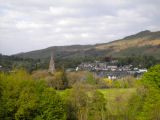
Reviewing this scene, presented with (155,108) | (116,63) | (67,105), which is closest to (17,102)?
(67,105)

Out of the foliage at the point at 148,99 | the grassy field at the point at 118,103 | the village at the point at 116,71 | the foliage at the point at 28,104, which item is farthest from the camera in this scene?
the village at the point at 116,71

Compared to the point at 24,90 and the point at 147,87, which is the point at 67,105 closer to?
the point at 24,90

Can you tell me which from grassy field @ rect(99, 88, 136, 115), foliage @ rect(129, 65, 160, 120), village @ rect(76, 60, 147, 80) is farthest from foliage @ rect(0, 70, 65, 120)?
village @ rect(76, 60, 147, 80)

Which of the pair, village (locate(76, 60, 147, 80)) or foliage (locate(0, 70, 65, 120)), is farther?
village (locate(76, 60, 147, 80))

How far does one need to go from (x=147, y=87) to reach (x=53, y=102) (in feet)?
41.7

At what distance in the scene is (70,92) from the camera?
2470 cm

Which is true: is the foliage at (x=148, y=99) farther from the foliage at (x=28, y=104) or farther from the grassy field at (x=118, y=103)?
the foliage at (x=28, y=104)

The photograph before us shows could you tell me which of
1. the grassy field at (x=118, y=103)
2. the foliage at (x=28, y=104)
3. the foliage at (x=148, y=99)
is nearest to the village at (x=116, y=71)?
the grassy field at (x=118, y=103)

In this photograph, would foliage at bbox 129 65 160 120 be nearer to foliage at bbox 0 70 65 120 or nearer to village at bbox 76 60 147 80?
foliage at bbox 0 70 65 120

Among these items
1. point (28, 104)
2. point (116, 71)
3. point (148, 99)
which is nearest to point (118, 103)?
point (148, 99)

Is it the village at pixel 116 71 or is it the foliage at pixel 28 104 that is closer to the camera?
the foliage at pixel 28 104

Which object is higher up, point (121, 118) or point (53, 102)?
point (53, 102)

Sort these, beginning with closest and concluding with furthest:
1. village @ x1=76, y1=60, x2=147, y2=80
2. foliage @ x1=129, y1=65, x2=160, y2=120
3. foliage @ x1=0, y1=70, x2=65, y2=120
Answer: foliage @ x1=129, y1=65, x2=160, y2=120 → foliage @ x1=0, y1=70, x2=65, y2=120 → village @ x1=76, y1=60, x2=147, y2=80

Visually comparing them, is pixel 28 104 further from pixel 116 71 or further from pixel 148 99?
pixel 116 71
